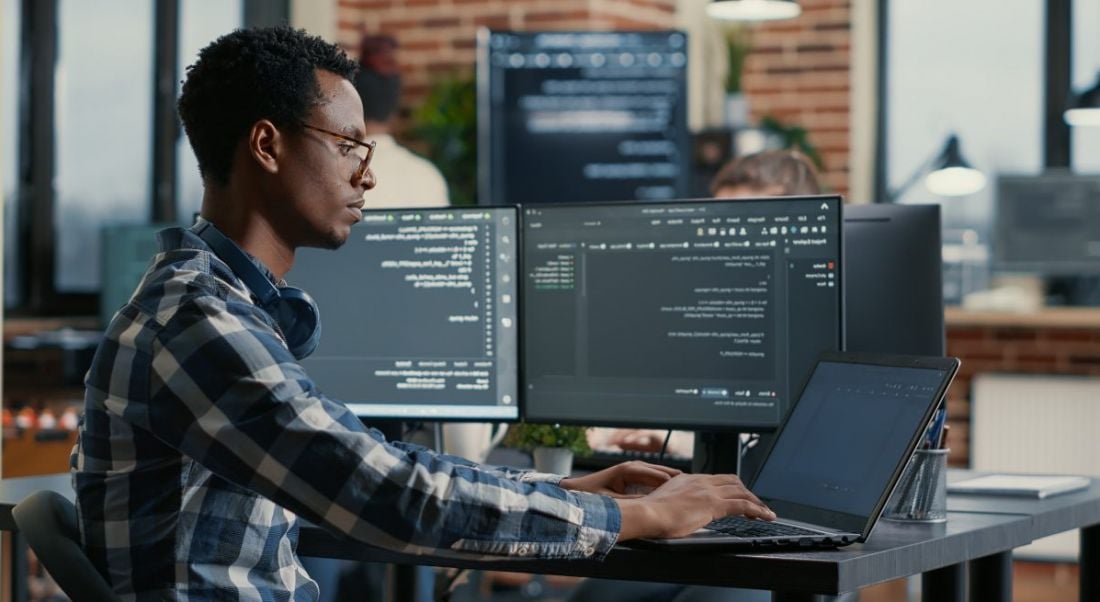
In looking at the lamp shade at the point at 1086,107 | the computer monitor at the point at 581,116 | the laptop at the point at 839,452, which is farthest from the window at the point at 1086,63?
the laptop at the point at 839,452

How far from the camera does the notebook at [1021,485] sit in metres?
2.28

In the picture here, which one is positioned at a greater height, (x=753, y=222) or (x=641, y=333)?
(x=753, y=222)

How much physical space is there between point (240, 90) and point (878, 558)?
839mm

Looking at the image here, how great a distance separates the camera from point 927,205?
8.11 ft

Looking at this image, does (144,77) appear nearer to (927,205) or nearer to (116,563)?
(927,205)

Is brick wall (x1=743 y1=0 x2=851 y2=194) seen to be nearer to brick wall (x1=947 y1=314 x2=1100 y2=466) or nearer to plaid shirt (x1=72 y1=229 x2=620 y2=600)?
brick wall (x1=947 y1=314 x2=1100 y2=466)

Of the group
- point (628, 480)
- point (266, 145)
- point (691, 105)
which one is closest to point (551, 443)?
point (628, 480)

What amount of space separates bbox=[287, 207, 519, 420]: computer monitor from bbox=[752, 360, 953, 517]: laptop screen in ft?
1.68

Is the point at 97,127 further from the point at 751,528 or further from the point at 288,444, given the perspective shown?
the point at 288,444

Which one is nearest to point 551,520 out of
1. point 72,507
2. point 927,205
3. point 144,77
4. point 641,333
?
point 72,507

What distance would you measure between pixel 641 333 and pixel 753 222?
23 cm

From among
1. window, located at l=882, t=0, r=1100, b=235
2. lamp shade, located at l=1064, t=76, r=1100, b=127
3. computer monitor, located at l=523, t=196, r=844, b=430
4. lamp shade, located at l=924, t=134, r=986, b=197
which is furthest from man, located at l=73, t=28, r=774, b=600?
window, located at l=882, t=0, r=1100, b=235

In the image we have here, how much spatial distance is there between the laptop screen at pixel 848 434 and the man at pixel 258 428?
0.16 metres

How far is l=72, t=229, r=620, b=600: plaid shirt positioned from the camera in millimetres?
1415
